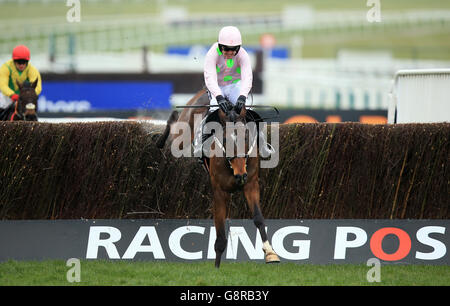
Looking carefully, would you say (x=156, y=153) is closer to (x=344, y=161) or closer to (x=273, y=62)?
(x=344, y=161)

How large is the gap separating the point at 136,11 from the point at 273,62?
9.11m

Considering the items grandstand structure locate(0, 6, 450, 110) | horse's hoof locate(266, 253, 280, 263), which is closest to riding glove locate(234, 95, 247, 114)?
horse's hoof locate(266, 253, 280, 263)

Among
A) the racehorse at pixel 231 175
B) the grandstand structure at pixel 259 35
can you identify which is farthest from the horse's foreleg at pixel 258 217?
the grandstand structure at pixel 259 35

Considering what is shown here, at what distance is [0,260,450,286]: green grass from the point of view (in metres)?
7.48

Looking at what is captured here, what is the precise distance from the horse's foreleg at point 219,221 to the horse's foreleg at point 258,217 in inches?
10.8

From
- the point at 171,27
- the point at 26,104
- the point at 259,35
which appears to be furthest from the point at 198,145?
the point at 259,35

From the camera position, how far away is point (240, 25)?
38.0m

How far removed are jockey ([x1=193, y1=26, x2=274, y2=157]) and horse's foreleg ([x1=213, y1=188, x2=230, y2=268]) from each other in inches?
24.9

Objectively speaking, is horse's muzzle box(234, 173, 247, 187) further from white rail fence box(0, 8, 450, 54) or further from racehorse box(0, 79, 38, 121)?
white rail fence box(0, 8, 450, 54)

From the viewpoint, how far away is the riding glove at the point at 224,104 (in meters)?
8.02

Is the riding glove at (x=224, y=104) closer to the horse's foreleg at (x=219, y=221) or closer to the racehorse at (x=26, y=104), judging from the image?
the horse's foreleg at (x=219, y=221)

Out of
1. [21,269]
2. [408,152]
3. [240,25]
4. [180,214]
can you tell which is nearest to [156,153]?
[180,214]

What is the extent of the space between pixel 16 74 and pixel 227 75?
15.3ft

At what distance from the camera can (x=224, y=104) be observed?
26.4ft
